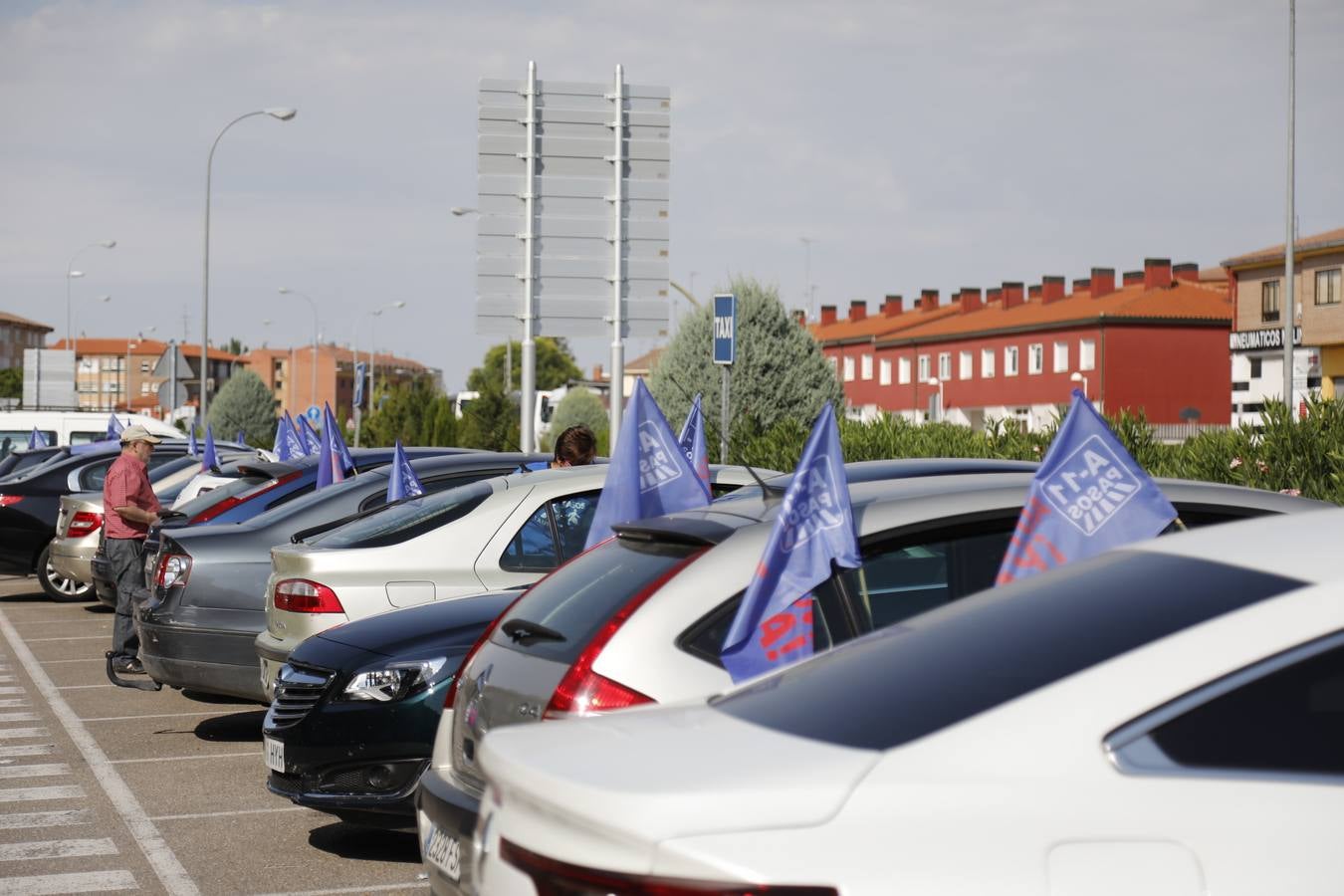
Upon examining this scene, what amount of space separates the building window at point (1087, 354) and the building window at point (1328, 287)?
1667cm

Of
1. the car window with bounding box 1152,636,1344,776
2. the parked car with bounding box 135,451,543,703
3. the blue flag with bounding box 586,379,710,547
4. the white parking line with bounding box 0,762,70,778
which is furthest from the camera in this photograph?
Answer: the parked car with bounding box 135,451,543,703

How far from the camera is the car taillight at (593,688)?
4.34 m

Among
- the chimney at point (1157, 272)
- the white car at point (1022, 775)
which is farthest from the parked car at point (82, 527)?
the chimney at point (1157, 272)

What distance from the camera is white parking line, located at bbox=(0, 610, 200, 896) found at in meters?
6.60

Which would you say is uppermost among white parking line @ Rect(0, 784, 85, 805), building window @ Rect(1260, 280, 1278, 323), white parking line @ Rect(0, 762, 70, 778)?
building window @ Rect(1260, 280, 1278, 323)

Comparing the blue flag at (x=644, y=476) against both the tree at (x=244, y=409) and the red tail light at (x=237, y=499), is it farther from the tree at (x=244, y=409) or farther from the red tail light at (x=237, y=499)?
the tree at (x=244, y=409)

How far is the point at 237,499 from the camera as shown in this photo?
1191 cm

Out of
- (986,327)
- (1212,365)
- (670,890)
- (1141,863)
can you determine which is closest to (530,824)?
(670,890)

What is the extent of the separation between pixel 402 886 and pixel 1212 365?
72801 mm

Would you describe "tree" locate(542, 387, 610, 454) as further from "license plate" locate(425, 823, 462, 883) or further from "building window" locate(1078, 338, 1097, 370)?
"license plate" locate(425, 823, 462, 883)

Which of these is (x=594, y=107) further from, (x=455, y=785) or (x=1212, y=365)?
(x=1212, y=365)

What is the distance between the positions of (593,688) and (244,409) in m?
79.2

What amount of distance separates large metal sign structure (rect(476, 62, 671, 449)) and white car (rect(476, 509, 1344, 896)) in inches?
603

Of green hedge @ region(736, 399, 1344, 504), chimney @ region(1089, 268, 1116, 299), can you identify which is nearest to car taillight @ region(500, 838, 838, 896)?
green hedge @ region(736, 399, 1344, 504)
